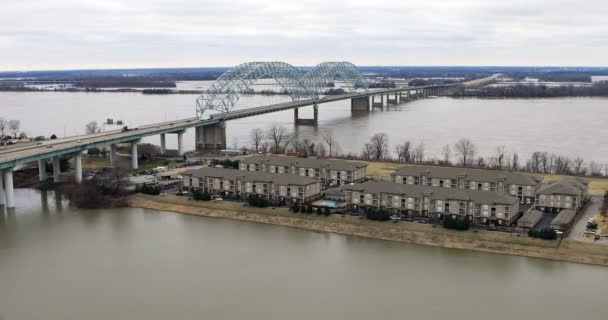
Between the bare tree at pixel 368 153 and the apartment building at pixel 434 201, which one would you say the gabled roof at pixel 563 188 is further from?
the bare tree at pixel 368 153

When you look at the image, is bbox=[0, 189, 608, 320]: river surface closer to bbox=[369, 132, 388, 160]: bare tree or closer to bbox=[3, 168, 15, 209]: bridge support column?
bbox=[3, 168, 15, 209]: bridge support column

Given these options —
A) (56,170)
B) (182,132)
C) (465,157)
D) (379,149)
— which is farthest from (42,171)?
(465,157)

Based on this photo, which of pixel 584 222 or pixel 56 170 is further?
pixel 56 170

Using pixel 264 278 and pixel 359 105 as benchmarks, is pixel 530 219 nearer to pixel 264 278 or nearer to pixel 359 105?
pixel 264 278

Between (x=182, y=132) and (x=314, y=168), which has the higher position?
(x=182, y=132)

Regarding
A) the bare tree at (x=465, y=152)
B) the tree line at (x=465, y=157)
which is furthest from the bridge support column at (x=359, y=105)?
the bare tree at (x=465, y=152)

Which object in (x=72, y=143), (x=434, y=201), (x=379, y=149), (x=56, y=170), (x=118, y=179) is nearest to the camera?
(x=434, y=201)

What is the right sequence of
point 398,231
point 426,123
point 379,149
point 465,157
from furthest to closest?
point 426,123 → point 379,149 → point 465,157 → point 398,231

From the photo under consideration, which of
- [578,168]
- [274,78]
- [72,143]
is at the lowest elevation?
[578,168]
